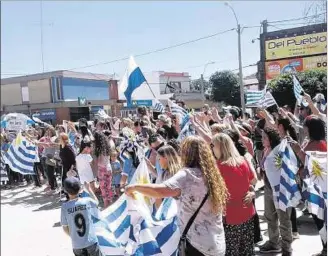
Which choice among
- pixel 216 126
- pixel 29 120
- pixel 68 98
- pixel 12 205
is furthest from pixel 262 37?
pixel 216 126

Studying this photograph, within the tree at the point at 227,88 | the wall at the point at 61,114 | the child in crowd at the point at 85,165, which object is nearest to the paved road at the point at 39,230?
the child in crowd at the point at 85,165

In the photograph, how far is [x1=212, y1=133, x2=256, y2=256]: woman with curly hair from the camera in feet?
13.0

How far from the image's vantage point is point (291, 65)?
35.9m

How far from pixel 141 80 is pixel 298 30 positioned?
29.7 m

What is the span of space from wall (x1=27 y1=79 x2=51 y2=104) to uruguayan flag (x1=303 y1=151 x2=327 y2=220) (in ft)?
30.6

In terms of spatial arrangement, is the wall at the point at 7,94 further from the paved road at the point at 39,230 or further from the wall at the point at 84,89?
the wall at the point at 84,89

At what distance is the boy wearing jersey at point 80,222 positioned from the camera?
4.23 meters

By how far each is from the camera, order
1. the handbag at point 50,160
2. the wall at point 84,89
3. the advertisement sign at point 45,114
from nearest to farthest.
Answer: the handbag at point 50,160 → the advertisement sign at point 45,114 → the wall at point 84,89

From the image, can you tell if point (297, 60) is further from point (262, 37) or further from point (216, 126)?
point (216, 126)

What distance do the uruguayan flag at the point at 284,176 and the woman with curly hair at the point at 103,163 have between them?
3.88 meters

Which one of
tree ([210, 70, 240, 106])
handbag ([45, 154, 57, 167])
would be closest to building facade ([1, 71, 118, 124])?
handbag ([45, 154, 57, 167])

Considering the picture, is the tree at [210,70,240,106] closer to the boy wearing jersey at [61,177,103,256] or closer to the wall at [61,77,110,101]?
the wall at [61,77,110,101]

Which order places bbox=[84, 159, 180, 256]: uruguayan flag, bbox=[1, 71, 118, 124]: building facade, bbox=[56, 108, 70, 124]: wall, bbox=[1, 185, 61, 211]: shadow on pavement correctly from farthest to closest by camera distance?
bbox=[56, 108, 70, 124]: wall < bbox=[1, 185, 61, 211]: shadow on pavement < bbox=[1, 71, 118, 124]: building facade < bbox=[84, 159, 180, 256]: uruguayan flag

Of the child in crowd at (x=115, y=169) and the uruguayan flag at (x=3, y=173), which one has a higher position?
the child in crowd at (x=115, y=169)
